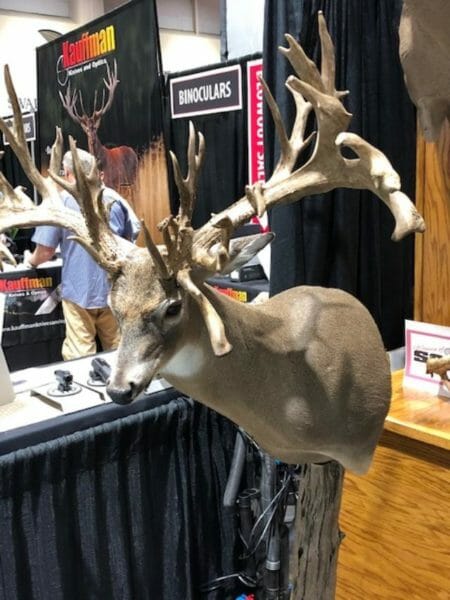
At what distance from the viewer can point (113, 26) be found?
280 cm

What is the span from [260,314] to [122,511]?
834 mm

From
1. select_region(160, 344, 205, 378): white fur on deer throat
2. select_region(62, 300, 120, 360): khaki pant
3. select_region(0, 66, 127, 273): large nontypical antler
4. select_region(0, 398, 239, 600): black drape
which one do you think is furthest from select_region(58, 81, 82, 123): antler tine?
select_region(160, 344, 205, 378): white fur on deer throat

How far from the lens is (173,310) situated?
74 centimetres

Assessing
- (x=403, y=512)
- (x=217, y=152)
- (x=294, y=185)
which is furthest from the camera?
(x=217, y=152)

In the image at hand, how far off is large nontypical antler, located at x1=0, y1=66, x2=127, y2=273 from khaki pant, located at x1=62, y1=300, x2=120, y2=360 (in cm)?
182

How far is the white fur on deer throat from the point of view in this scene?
2.58 feet

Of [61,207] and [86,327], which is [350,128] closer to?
[61,207]

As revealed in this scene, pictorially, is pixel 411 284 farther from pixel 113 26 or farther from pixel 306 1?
pixel 113 26

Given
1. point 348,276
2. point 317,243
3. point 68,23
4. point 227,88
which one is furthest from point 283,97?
point 68,23

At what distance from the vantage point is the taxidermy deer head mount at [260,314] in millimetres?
732

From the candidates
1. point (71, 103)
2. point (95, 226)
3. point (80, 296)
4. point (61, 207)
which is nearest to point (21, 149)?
point (61, 207)

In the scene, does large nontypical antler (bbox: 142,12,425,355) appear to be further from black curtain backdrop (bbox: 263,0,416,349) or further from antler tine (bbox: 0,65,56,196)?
black curtain backdrop (bbox: 263,0,416,349)

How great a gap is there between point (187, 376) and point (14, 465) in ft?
2.19

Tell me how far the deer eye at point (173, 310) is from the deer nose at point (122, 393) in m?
0.09
